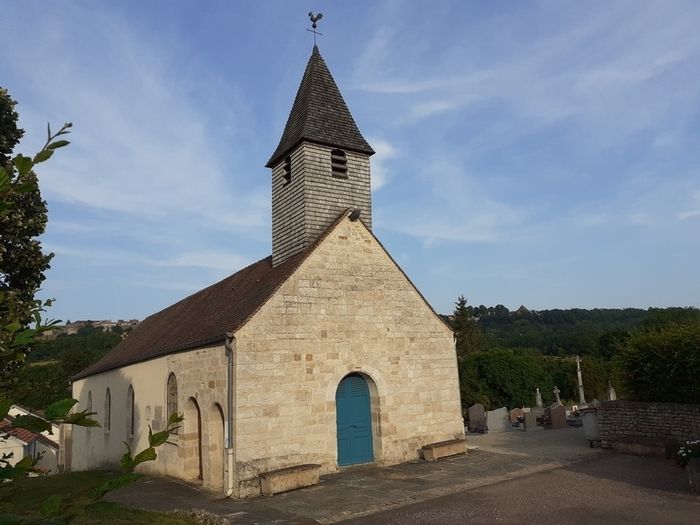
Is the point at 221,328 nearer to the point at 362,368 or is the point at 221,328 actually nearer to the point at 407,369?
the point at 362,368

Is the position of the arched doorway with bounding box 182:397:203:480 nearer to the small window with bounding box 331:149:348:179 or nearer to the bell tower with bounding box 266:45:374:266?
the bell tower with bounding box 266:45:374:266

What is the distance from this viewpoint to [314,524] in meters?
9.12

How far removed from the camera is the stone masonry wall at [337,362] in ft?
40.7

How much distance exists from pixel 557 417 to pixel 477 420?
3.44 m

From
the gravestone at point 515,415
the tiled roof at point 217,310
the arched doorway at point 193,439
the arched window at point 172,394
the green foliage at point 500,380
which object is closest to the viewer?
the tiled roof at point 217,310

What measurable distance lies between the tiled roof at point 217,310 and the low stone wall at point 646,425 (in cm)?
951

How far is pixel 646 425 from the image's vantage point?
45.6 feet

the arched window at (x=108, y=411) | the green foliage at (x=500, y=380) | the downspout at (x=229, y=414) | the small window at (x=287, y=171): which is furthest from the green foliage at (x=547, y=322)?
the downspout at (x=229, y=414)

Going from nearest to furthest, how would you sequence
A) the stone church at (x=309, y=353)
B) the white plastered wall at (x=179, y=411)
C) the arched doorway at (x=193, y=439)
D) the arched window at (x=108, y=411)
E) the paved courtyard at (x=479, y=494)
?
the paved courtyard at (x=479, y=494), the stone church at (x=309, y=353), the white plastered wall at (x=179, y=411), the arched doorway at (x=193, y=439), the arched window at (x=108, y=411)

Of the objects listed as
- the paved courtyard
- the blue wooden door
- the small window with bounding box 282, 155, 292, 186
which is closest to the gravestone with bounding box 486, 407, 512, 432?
the paved courtyard

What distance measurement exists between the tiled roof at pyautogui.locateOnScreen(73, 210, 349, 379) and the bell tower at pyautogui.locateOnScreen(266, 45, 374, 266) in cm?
63

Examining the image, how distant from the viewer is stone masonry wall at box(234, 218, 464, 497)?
488 inches

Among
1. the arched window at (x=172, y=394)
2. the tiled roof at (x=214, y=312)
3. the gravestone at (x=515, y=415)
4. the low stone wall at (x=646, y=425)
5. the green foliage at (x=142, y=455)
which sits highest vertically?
the tiled roof at (x=214, y=312)

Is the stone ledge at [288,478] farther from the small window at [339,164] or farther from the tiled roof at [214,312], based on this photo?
the small window at [339,164]
